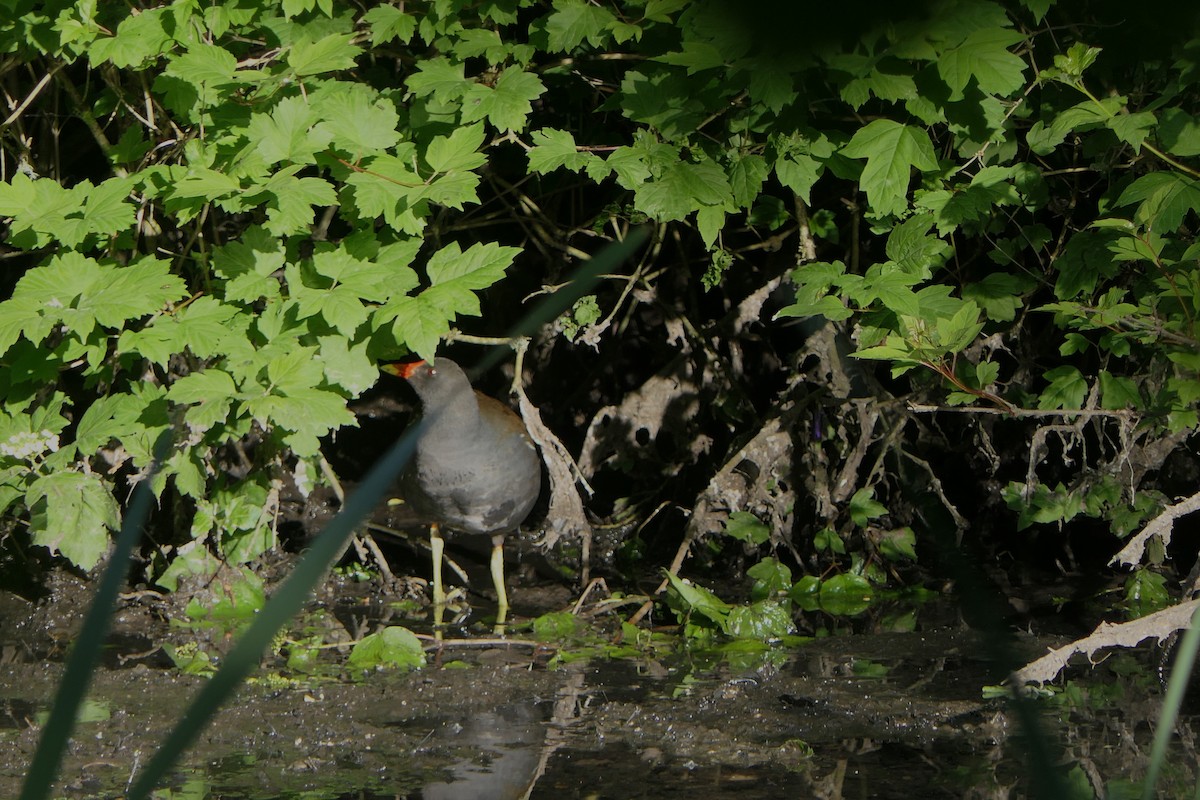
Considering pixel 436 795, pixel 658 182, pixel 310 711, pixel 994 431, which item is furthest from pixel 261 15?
pixel 994 431

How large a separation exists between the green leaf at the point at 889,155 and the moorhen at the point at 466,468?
1.71 m

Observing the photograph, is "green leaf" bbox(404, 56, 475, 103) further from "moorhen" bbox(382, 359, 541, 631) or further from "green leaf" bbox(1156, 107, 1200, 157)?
"green leaf" bbox(1156, 107, 1200, 157)

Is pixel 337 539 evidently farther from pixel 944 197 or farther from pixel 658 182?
pixel 944 197

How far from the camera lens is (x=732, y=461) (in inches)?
186

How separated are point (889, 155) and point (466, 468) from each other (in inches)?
78.4

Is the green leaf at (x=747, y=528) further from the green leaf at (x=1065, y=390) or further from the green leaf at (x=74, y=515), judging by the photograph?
the green leaf at (x=74, y=515)

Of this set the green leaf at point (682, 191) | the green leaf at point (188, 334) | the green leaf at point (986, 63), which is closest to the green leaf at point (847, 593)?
the green leaf at point (682, 191)

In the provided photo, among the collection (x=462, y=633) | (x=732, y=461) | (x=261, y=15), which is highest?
(x=261, y=15)

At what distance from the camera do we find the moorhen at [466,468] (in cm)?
476

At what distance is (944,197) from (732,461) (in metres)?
1.32

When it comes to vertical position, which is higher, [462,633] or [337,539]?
[337,539]

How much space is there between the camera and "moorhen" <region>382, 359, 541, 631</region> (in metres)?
4.76

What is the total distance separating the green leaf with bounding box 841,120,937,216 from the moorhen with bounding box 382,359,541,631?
171cm

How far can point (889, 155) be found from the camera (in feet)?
11.4
